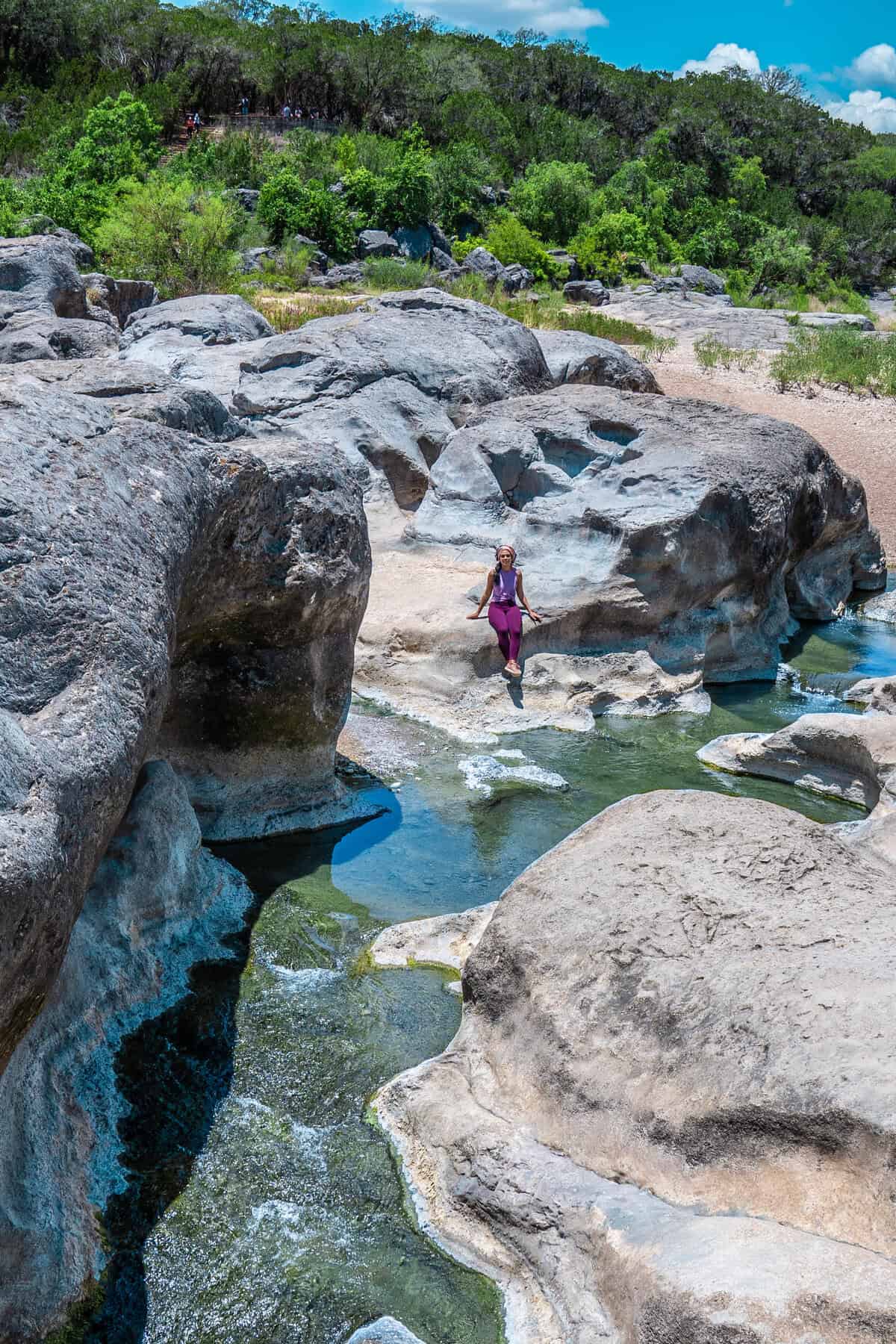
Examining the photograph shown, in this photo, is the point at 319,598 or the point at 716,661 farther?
the point at 716,661

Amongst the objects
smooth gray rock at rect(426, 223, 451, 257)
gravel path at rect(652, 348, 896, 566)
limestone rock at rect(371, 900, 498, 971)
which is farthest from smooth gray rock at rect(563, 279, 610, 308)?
limestone rock at rect(371, 900, 498, 971)

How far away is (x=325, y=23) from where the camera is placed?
2087 inches

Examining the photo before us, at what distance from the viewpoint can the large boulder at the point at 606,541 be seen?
9.90 m

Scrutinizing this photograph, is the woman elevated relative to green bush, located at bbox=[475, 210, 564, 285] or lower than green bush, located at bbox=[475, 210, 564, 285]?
lower

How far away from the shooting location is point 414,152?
3544cm

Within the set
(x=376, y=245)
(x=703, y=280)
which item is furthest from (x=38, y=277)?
(x=703, y=280)

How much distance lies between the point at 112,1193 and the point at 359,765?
4.21 metres

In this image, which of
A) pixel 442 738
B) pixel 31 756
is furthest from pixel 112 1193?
pixel 442 738

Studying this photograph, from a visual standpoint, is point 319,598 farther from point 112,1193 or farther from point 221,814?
point 112,1193

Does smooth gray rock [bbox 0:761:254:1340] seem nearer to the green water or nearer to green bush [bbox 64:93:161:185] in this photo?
the green water

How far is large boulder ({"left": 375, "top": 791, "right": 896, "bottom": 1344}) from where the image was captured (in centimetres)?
333

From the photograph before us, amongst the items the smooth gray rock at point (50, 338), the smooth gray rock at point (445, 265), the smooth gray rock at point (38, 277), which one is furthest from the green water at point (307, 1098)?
the smooth gray rock at point (445, 265)

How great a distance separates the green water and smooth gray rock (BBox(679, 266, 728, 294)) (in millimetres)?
27822

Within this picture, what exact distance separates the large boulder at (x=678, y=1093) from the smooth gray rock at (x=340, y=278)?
80.4 ft
